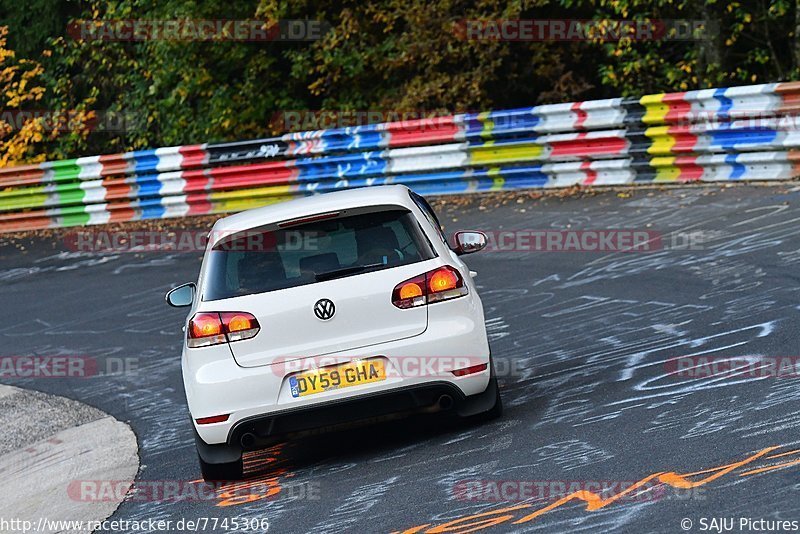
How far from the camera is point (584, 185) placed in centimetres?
1788

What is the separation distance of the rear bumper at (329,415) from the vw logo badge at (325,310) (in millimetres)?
465

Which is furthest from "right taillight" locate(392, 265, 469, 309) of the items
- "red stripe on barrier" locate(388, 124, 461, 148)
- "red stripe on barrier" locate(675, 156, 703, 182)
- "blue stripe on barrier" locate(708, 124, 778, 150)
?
"red stripe on barrier" locate(388, 124, 461, 148)

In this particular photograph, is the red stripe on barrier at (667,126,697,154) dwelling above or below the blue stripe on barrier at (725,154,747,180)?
above

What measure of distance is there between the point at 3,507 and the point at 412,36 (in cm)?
1625

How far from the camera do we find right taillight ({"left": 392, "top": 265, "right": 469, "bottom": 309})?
7.16 meters

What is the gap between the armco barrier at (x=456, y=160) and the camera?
51.9ft

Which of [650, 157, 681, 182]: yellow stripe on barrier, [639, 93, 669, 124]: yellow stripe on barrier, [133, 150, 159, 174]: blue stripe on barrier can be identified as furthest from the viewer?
[133, 150, 159, 174]: blue stripe on barrier

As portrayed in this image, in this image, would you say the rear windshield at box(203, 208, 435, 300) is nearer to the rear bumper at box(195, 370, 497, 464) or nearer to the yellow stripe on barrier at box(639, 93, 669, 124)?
the rear bumper at box(195, 370, 497, 464)

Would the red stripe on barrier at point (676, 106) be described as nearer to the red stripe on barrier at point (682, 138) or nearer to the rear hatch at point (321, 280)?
the red stripe on barrier at point (682, 138)

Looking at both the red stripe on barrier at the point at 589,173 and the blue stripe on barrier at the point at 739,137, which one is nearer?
the blue stripe on barrier at the point at 739,137

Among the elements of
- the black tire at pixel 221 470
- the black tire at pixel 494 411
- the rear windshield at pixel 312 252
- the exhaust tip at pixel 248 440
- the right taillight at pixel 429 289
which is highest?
the rear windshield at pixel 312 252

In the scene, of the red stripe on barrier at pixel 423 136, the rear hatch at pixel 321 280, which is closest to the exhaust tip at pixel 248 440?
the rear hatch at pixel 321 280

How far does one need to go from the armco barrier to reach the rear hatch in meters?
9.00

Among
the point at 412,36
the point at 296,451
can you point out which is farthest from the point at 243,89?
the point at 296,451
